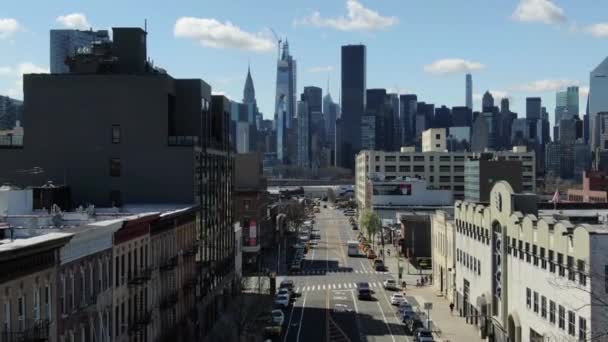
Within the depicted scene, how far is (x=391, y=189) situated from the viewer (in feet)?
602

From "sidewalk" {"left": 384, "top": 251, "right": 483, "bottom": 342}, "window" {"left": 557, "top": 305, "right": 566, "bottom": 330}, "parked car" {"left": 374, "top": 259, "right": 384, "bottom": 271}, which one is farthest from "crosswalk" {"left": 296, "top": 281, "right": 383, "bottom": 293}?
"window" {"left": 557, "top": 305, "right": 566, "bottom": 330}

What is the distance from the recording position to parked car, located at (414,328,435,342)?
63969 millimetres

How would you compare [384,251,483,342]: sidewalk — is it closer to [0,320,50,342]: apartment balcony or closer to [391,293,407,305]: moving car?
[391,293,407,305]: moving car

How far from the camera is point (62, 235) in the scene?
107 feet

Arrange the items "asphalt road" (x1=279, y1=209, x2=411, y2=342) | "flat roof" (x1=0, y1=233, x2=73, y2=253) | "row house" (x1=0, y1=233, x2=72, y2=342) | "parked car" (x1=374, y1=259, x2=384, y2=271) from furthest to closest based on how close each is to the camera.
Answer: "parked car" (x1=374, y1=259, x2=384, y2=271)
"asphalt road" (x1=279, y1=209, x2=411, y2=342)
"row house" (x1=0, y1=233, x2=72, y2=342)
"flat roof" (x1=0, y1=233, x2=73, y2=253)

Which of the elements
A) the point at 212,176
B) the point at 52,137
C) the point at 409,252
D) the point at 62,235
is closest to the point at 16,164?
the point at 52,137

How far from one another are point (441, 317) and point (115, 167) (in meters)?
34.7

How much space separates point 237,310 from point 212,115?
758 inches

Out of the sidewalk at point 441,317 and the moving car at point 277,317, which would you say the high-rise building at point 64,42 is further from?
the sidewalk at point 441,317

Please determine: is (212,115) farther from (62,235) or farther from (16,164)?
(62,235)

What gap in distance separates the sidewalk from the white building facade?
1132 mm

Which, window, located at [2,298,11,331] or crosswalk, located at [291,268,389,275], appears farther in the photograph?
crosswalk, located at [291,268,389,275]

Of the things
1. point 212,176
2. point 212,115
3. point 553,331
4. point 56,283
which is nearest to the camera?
point 56,283

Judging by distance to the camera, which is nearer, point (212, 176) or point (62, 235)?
point (62, 235)
